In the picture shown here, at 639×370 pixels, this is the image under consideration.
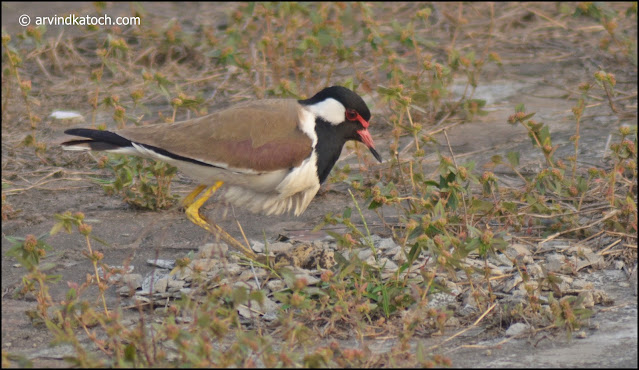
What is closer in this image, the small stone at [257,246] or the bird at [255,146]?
the bird at [255,146]

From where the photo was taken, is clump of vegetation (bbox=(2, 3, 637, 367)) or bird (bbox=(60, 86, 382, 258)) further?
bird (bbox=(60, 86, 382, 258))

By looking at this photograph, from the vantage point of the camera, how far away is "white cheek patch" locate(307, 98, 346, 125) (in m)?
4.85

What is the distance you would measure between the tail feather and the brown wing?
1.8 inches

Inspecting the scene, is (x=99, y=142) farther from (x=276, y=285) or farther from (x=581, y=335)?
(x=581, y=335)

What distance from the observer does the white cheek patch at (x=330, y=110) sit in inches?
191

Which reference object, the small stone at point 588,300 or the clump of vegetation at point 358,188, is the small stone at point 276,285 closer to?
the clump of vegetation at point 358,188

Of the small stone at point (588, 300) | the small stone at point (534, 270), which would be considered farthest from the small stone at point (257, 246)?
the small stone at point (588, 300)

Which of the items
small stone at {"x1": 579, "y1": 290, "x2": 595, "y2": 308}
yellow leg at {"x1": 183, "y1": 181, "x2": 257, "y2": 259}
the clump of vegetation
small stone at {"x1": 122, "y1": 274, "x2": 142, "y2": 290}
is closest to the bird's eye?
the clump of vegetation

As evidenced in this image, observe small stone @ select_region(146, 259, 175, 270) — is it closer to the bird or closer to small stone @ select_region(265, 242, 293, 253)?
the bird

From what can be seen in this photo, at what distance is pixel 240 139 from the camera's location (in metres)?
4.68

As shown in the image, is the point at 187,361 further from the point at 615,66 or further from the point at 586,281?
the point at 615,66

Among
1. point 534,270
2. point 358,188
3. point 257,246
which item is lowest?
point 257,246

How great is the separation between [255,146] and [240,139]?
0.09 m

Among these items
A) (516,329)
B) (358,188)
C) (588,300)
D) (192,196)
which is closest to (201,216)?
(192,196)
